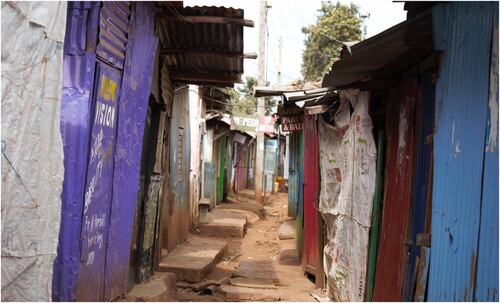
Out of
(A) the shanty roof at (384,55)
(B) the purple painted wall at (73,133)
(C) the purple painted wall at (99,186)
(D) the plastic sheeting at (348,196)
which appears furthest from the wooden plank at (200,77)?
(B) the purple painted wall at (73,133)

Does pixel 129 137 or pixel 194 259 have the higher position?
pixel 129 137

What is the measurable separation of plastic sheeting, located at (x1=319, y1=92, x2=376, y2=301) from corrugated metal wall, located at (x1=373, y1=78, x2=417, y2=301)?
32cm

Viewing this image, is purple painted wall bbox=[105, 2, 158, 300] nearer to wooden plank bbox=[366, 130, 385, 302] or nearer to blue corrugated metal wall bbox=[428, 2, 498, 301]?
wooden plank bbox=[366, 130, 385, 302]

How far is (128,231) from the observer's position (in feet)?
19.3

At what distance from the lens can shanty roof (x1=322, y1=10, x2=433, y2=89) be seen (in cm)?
354

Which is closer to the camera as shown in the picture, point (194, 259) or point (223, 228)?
point (194, 259)

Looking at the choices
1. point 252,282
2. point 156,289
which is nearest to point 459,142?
point 156,289

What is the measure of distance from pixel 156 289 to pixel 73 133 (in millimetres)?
3570

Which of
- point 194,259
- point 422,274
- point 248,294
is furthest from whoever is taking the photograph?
point 194,259

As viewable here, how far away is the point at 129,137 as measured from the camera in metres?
5.56

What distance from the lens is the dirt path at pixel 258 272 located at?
24.3ft

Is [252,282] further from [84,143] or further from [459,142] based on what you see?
[459,142]

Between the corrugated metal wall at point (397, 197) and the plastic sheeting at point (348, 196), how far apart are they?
1.05 feet

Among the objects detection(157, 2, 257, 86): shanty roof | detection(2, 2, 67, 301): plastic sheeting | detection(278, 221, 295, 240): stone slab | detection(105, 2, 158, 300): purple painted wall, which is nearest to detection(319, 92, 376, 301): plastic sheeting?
detection(157, 2, 257, 86): shanty roof
